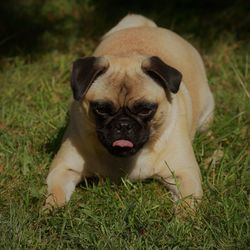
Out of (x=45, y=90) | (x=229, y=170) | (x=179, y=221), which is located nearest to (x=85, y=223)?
(x=179, y=221)

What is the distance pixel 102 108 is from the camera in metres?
4.70

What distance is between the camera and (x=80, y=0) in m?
8.54

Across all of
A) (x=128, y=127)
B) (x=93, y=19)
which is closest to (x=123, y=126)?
(x=128, y=127)

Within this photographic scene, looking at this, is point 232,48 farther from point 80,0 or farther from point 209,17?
point 80,0

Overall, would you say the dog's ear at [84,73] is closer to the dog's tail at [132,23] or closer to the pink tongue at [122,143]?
the pink tongue at [122,143]

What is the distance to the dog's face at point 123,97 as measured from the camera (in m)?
4.67

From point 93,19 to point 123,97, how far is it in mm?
3754

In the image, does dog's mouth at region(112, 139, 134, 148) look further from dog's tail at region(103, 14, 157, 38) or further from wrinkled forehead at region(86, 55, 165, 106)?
dog's tail at region(103, 14, 157, 38)

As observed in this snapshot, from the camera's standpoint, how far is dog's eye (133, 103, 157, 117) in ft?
15.4

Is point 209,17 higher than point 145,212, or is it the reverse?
point 145,212

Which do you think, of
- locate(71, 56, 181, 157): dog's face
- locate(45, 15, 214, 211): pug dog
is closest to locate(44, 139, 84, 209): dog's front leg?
locate(45, 15, 214, 211): pug dog

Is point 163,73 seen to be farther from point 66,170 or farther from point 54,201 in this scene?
point 54,201

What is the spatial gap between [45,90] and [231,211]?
2.81 meters

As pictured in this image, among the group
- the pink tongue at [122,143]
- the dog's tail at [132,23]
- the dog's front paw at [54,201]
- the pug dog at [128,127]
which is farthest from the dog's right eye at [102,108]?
the dog's tail at [132,23]
